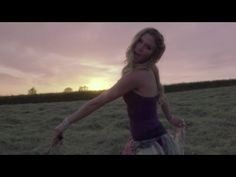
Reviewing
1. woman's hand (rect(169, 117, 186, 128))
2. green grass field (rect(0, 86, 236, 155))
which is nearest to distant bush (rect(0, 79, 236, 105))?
green grass field (rect(0, 86, 236, 155))

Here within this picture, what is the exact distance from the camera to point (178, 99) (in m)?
11.4

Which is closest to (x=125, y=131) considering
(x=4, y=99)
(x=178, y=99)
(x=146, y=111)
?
(x=178, y=99)

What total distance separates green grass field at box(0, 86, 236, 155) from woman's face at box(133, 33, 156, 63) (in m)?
3.99

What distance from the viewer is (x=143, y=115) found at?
240cm

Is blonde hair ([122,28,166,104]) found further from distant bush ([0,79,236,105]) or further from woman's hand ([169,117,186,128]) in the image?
distant bush ([0,79,236,105])

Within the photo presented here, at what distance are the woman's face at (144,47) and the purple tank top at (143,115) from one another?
0.20 meters

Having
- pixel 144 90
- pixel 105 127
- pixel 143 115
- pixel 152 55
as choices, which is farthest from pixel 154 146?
pixel 105 127

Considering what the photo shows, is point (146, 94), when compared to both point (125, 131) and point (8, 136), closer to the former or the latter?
point (125, 131)

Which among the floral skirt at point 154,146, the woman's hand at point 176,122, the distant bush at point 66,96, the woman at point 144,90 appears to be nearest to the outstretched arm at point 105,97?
the woman at point 144,90

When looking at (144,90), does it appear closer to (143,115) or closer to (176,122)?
(143,115)

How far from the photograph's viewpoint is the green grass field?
6738mm

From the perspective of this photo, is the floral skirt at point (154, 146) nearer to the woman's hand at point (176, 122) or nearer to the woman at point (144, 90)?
the woman at point (144, 90)

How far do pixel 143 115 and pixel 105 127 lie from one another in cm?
580
